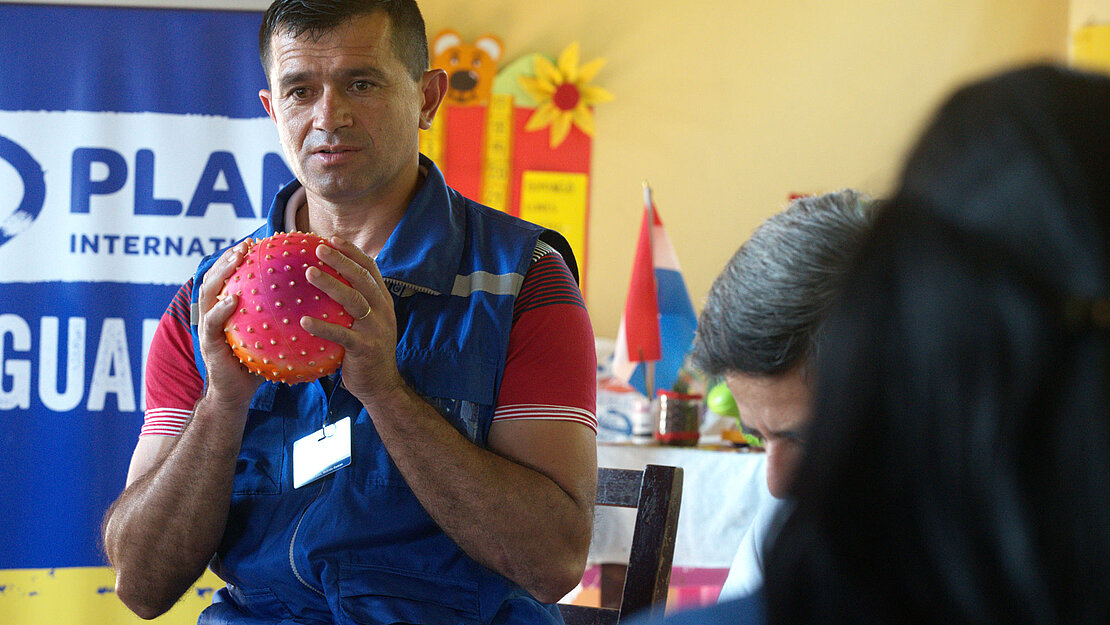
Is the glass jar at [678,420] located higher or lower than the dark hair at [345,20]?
lower

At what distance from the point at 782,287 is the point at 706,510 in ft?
5.92

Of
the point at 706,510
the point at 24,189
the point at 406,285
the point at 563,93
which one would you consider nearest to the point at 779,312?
the point at 406,285

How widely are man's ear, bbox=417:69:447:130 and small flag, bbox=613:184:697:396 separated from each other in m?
1.52

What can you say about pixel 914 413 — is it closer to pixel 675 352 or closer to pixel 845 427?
pixel 845 427

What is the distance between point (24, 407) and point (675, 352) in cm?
177

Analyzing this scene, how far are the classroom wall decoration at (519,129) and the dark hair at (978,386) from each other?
3.86 m

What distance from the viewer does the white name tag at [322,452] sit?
3.97 ft

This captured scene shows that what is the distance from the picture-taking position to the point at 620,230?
433 centimetres

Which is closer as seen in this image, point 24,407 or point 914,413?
point 914,413

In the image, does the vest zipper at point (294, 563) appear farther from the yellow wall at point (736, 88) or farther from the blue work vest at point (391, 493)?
the yellow wall at point (736, 88)

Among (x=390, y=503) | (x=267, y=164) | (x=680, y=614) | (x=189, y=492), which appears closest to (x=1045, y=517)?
(x=680, y=614)

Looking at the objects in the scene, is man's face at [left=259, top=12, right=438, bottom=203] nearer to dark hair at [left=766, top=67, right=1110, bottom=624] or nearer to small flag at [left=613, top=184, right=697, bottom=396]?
dark hair at [left=766, top=67, right=1110, bottom=624]

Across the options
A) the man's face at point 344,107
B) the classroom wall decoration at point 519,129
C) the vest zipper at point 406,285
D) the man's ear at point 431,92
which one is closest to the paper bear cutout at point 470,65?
the classroom wall decoration at point 519,129

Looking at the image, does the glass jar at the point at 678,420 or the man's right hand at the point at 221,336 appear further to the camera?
the glass jar at the point at 678,420
